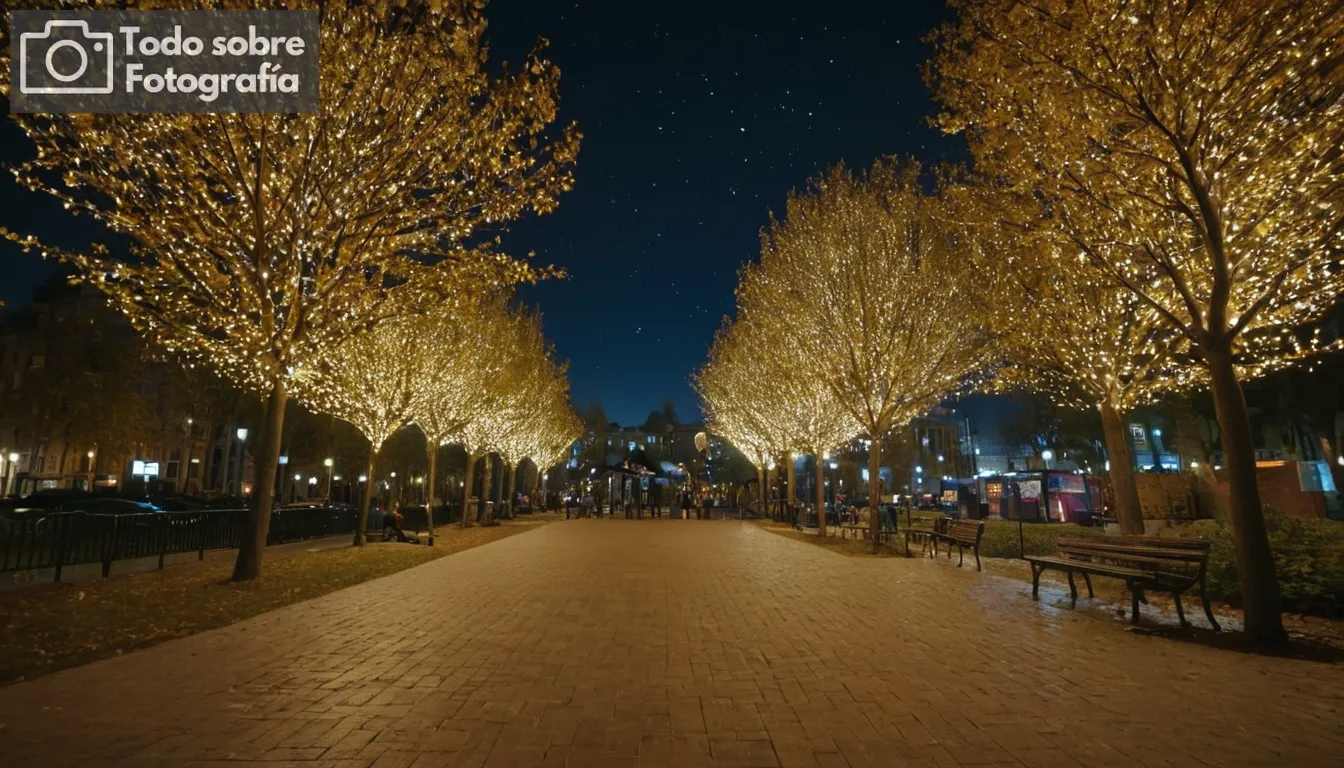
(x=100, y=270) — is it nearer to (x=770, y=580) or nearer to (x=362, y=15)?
(x=362, y=15)

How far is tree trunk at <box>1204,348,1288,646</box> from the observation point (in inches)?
256

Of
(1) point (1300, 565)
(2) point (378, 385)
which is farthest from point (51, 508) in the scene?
(1) point (1300, 565)

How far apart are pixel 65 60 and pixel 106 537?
7.91 meters

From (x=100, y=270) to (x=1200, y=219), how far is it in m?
15.9

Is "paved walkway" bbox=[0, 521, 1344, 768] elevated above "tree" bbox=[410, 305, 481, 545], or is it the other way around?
"tree" bbox=[410, 305, 481, 545]

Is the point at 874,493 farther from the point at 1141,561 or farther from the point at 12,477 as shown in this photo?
the point at 12,477

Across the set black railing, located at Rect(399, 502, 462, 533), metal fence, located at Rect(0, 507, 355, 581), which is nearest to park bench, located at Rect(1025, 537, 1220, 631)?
metal fence, located at Rect(0, 507, 355, 581)

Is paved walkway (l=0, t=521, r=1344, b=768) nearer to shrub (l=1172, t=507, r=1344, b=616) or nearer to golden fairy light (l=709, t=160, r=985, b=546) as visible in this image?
shrub (l=1172, t=507, r=1344, b=616)

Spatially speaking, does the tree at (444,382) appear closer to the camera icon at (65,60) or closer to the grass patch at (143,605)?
the grass patch at (143,605)

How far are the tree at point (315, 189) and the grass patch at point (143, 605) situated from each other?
118cm

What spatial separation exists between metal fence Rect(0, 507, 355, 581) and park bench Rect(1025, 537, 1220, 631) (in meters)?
15.7

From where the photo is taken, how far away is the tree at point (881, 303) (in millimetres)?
17344

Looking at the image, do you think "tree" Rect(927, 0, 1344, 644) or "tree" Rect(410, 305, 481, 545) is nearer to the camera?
"tree" Rect(927, 0, 1344, 644)

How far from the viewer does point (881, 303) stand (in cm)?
1748
